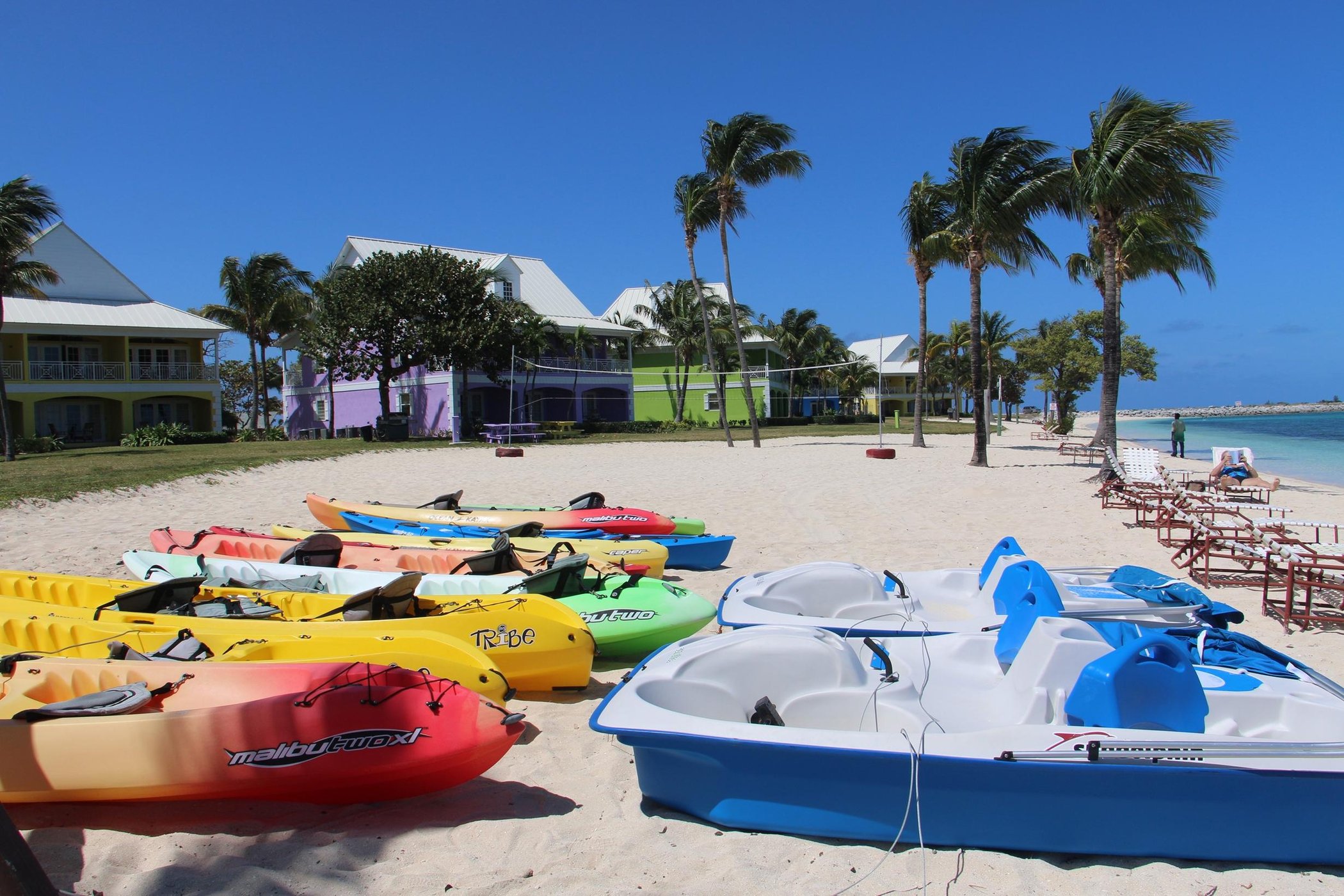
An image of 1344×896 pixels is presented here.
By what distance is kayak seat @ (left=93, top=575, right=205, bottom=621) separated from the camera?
529 centimetres

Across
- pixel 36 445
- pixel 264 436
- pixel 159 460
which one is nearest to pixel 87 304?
pixel 264 436

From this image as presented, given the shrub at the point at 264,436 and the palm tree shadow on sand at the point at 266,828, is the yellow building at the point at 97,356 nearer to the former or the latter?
the shrub at the point at 264,436

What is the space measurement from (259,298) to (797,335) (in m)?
32.2

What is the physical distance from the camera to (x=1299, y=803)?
3086mm

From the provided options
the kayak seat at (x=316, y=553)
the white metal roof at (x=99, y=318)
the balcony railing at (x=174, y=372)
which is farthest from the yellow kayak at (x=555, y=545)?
the balcony railing at (x=174, y=372)

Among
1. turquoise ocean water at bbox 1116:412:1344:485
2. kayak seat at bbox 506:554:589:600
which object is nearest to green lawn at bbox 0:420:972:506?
kayak seat at bbox 506:554:589:600

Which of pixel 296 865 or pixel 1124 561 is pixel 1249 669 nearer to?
pixel 296 865

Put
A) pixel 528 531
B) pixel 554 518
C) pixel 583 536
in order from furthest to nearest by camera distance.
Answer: pixel 554 518
pixel 583 536
pixel 528 531

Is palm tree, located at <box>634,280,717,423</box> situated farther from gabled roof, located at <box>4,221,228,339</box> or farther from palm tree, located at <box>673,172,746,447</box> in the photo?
gabled roof, located at <box>4,221,228,339</box>

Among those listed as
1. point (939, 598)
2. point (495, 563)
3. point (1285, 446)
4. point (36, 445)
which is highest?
point (36, 445)

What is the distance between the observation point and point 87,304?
3184cm

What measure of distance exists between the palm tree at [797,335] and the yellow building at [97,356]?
33037 millimetres

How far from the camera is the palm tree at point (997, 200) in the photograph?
62.6ft

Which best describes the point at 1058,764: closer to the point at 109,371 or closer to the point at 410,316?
the point at 410,316
